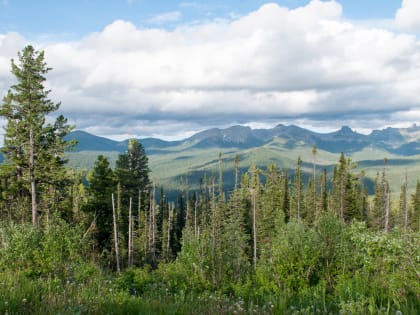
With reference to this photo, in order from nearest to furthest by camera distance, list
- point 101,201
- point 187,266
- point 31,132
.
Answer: point 187,266 → point 31,132 → point 101,201

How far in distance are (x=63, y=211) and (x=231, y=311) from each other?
37316mm

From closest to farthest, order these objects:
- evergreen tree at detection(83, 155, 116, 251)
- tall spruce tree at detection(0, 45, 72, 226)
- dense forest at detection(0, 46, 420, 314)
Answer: dense forest at detection(0, 46, 420, 314)
tall spruce tree at detection(0, 45, 72, 226)
evergreen tree at detection(83, 155, 116, 251)

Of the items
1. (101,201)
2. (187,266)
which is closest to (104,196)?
(101,201)

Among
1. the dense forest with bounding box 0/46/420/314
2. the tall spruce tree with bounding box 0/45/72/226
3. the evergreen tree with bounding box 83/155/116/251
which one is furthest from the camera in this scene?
the evergreen tree with bounding box 83/155/116/251

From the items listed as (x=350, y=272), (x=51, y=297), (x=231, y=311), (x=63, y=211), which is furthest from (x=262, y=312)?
(x=63, y=211)

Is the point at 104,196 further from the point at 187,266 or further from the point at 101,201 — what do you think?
the point at 187,266

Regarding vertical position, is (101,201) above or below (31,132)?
below

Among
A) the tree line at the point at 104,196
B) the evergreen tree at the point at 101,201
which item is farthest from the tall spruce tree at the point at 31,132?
the evergreen tree at the point at 101,201

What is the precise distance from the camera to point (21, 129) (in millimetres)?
29422

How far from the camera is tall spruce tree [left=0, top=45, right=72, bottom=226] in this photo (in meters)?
Answer: 29.0

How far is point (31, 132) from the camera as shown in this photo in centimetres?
2942

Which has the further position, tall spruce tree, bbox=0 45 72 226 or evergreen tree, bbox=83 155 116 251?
evergreen tree, bbox=83 155 116 251

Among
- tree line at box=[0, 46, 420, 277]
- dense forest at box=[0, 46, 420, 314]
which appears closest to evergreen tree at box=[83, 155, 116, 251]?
tree line at box=[0, 46, 420, 277]

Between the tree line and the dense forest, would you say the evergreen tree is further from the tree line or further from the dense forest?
the dense forest
